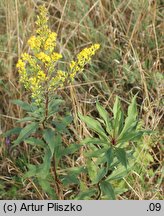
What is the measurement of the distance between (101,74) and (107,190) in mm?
978

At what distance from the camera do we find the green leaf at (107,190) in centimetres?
162

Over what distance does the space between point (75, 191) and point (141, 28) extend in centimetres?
109

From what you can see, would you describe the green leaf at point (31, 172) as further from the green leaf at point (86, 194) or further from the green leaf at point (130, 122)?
the green leaf at point (130, 122)

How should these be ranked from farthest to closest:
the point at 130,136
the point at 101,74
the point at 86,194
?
the point at 101,74 < the point at 86,194 < the point at 130,136

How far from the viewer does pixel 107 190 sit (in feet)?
5.41

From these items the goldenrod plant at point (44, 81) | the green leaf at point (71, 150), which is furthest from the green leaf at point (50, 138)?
the green leaf at point (71, 150)

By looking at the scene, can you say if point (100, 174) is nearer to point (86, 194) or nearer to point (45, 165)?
point (86, 194)

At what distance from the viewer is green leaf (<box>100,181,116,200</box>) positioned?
5.32ft

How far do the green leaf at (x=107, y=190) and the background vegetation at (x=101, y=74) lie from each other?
0.18 meters

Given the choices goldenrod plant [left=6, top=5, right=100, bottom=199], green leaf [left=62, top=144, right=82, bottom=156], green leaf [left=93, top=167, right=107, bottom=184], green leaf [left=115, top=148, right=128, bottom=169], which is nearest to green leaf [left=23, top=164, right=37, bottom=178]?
goldenrod plant [left=6, top=5, right=100, bottom=199]

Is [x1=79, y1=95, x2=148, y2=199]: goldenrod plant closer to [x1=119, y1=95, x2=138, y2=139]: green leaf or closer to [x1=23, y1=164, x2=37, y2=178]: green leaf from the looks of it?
[x1=119, y1=95, x2=138, y2=139]: green leaf

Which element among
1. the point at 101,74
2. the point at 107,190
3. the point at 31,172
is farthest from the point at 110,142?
the point at 101,74

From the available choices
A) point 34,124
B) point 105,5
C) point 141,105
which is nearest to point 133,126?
point 34,124

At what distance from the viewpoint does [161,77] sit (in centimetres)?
232
